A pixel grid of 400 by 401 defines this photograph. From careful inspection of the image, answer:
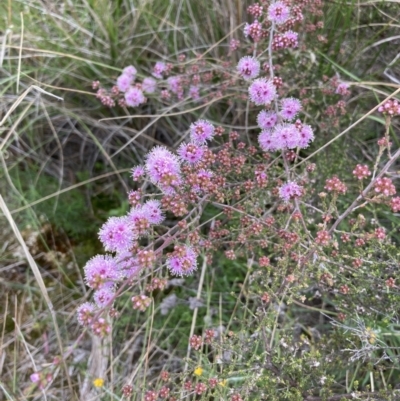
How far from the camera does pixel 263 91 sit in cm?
131

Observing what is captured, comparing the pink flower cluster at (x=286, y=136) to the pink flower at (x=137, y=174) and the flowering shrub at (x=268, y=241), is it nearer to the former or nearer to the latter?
the flowering shrub at (x=268, y=241)

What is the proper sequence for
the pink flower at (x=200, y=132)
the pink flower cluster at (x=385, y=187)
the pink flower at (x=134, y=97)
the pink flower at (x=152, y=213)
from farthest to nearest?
1. the pink flower at (x=134, y=97)
2. the pink flower at (x=200, y=132)
3. the pink flower at (x=152, y=213)
4. the pink flower cluster at (x=385, y=187)

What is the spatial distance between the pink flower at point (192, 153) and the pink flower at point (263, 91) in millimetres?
223

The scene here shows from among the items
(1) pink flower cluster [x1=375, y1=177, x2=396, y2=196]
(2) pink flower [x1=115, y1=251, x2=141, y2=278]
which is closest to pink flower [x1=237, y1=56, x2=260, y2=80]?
(1) pink flower cluster [x1=375, y1=177, x2=396, y2=196]

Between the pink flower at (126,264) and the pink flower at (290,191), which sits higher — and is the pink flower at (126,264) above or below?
above

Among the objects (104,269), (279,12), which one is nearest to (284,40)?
(279,12)

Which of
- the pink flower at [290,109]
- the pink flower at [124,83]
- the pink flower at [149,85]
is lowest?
the pink flower at [290,109]

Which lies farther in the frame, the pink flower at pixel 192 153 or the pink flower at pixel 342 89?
the pink flower at pixel 342 89

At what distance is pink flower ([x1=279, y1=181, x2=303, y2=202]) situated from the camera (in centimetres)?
122

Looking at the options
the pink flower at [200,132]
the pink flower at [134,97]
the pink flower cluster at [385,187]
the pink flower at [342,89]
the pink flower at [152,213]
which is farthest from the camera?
the pink flower at [134,97]

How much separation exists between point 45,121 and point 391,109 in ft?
5.10

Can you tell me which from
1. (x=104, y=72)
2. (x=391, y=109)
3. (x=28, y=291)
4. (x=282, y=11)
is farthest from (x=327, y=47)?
(x=28, y=291)

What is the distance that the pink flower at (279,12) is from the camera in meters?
1.36

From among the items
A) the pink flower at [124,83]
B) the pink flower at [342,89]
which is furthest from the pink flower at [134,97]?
the pink flower at [342,89]
